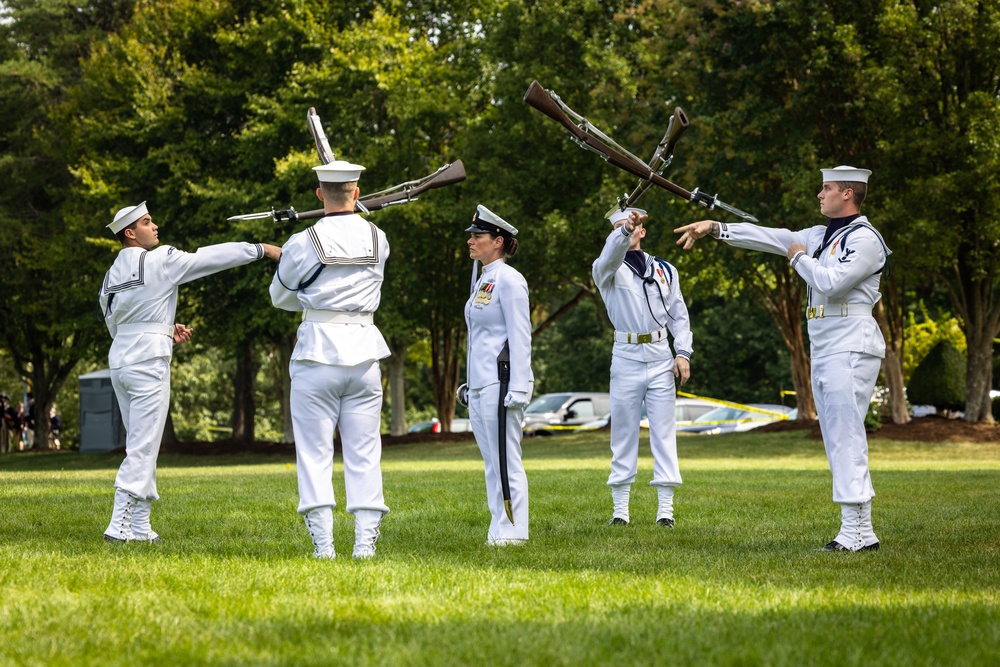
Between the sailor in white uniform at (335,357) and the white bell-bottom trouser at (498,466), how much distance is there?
1059 mm

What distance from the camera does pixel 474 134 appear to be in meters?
32.4

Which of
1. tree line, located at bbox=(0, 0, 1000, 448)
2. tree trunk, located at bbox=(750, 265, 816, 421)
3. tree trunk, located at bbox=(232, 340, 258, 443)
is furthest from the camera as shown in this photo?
tree trunk, located at bbox=(232, 340, 258, 443)

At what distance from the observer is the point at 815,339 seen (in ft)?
28.5

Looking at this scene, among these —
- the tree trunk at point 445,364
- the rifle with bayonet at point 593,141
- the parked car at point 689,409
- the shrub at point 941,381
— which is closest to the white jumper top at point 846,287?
the rifle with bayonet at point 593,141

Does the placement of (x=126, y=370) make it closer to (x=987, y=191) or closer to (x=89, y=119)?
(x=987, y=191)

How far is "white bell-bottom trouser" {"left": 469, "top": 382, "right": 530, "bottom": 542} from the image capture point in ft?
28.6

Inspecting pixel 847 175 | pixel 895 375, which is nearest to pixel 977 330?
pixel 895 375

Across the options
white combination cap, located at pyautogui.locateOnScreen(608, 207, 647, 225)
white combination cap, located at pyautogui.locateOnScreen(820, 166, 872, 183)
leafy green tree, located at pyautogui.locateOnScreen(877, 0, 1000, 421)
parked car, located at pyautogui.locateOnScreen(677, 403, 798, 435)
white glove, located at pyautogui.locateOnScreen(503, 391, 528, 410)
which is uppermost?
leafy green tree, located at pyautogui.locateOnScreen(877, 0, 1000, 421)

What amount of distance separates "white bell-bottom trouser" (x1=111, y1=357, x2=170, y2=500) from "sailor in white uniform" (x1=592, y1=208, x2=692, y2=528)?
390 centimetres

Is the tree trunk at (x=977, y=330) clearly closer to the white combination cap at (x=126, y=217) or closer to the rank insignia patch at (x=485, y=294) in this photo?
the rank insignia patch at (x=485, y=294)

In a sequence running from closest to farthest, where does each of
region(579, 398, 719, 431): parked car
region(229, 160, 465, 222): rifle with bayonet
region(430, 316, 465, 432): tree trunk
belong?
region(229, 160, 465, 222): rifle with bayonet, region(430, 316, 465, 432): tree trunk, region(579, 398, 719, 431): parked car

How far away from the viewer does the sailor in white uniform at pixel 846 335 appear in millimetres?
8375

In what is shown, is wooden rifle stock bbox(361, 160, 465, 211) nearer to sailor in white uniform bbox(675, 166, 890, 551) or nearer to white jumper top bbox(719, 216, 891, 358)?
sailor in white uniform bbox(675, 166, 890, 551)

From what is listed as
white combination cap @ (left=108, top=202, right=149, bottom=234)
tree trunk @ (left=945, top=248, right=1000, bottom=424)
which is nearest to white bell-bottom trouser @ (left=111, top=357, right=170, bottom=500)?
white combination cap @ (left=108, top=202, right=149, bottom=234)
